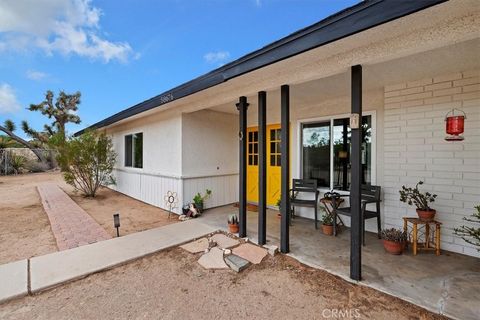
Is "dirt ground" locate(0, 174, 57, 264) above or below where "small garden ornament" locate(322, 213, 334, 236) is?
below

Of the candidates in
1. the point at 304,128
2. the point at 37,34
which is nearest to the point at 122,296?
the point at 304,128

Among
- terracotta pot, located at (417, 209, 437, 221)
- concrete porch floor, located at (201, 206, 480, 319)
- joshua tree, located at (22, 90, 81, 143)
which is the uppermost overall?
joshua tree, located at (22, 90, 81, 143)

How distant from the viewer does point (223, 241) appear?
3412mm

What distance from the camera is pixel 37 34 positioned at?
9.71 meters

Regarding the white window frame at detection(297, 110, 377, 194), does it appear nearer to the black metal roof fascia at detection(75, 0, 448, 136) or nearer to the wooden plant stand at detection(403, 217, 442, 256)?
the wooden plant stand at detection(403, 217, 442, 256)

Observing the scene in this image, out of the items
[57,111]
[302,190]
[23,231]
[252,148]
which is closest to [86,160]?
[23,231]

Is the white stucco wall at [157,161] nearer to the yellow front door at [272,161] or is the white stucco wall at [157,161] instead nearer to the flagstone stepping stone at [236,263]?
the yellow front door at [272,161]

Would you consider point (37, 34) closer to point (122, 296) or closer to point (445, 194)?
point (122, 296)

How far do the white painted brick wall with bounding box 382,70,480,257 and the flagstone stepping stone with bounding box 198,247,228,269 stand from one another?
108 inches

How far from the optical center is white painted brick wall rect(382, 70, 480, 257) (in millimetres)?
2855

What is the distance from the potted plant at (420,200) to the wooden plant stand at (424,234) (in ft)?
0.29

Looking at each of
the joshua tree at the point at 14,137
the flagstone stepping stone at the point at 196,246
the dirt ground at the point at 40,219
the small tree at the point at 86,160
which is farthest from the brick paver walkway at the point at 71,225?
the joshua tree at the point at 14,137

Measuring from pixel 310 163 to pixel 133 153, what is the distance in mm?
5719

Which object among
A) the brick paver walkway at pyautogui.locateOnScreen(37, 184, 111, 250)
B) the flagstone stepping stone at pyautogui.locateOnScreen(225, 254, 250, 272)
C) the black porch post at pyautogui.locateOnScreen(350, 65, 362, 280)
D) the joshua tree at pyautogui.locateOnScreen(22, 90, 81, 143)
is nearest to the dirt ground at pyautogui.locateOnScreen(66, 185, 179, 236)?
the brick paver walkway at pyautogui.locateOnScreen(37, 184, 111, 250)
